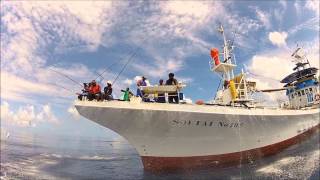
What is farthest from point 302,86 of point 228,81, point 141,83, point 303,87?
point 141,83

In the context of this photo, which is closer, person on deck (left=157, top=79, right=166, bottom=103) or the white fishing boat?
the white fishing boat

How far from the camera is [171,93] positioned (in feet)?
58.2

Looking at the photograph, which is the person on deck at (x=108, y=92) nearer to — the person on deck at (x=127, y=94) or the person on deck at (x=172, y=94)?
the person on deck at (x=127, y=94)

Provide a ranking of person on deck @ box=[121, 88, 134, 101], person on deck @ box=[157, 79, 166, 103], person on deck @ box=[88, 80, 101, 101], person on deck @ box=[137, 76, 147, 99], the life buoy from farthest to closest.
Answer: the life buoy → person on deck @ box=[157, 79, 166, 103] → person on deck @ box=[137, 76, 147, 99] → person on deck @ box=[121, 88, 134, 101] → person on deck @ box=[88, 80, 101, 101]

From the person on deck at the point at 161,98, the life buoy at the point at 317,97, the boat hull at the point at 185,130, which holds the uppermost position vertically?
the life buoy at the point at 317,97

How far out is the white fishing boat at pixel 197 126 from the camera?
16.5 meters

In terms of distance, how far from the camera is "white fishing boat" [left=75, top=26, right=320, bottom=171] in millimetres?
16453

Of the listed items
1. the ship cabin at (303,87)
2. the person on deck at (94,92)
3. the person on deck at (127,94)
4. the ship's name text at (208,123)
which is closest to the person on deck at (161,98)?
the ship's name text at (208,123)

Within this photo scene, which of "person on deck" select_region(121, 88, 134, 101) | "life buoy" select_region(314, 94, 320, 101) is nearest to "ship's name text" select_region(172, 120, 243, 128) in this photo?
"person on deck" select_region(121, 88, 134, 101)

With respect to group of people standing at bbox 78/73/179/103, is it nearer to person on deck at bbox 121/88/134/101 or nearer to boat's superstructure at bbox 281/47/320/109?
person on deck at bbox 121/88/134/101

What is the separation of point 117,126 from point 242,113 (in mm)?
8836

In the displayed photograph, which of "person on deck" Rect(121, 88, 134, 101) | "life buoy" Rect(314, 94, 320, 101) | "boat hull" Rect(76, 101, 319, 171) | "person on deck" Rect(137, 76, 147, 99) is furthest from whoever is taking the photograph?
"life buoy" Rect(314, 94, 320, 101)

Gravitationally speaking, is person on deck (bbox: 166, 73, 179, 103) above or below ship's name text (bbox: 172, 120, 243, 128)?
above

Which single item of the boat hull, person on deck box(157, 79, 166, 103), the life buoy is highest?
the life buoy
